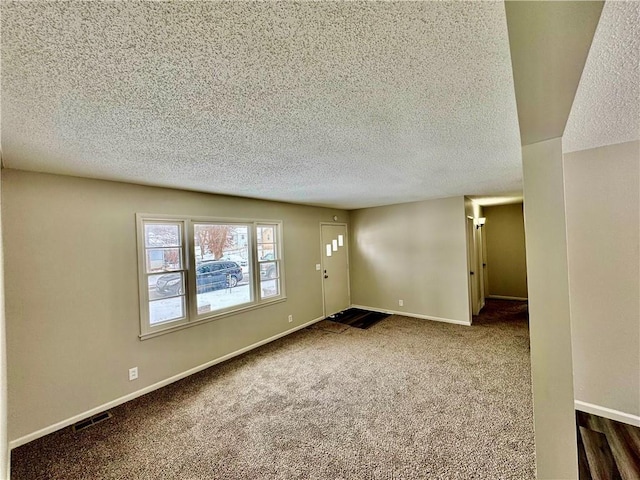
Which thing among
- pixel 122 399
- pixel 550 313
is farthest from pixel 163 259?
pixel 550 313

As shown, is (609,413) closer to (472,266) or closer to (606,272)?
(606,272)

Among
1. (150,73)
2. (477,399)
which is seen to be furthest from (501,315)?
(150,73)

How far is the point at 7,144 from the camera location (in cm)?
180

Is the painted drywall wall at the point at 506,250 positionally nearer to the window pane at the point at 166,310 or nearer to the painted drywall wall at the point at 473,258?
the painted drywall wall at the point at 473,258

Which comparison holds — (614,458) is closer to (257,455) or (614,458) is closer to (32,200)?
(257,455)

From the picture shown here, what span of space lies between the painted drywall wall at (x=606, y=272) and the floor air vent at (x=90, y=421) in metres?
4.49

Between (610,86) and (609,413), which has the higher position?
(610,86)

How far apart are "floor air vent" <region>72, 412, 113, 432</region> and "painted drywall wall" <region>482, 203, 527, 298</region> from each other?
7808 millimetres

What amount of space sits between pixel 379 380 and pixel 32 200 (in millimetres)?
3834

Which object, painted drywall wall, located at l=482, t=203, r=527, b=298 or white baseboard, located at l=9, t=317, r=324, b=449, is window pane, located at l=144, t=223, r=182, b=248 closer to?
white baseboard, located at l=9, t=317, r=324, b=449

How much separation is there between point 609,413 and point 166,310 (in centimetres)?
454

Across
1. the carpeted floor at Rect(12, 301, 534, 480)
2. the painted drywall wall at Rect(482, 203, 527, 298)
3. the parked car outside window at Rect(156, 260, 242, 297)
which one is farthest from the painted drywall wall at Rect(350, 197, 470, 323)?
the parked car outside window at Rect(156, 260, 242, 297)

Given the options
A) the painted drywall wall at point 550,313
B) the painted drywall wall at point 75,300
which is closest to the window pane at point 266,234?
the painted drywall wall at point 75,300

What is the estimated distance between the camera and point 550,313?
4.77 feet
